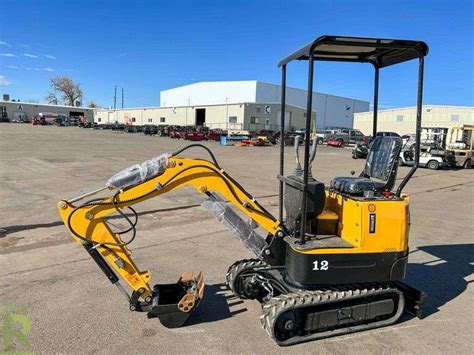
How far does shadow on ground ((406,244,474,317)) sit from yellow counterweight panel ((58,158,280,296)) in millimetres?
2707

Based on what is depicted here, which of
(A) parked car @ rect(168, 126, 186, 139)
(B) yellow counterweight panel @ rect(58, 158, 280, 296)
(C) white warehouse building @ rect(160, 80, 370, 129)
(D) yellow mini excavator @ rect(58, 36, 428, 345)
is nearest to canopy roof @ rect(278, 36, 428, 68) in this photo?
(D) yellow mini excavator @ rect(58, 36, 428, 345)

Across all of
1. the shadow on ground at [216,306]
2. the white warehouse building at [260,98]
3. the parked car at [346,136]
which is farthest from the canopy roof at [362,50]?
the white warehouse building at [260,98]

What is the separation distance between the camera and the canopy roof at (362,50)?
383 cm

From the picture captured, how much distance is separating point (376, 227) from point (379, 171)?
1.02 m

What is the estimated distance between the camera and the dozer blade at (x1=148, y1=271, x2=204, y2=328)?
12.9ft

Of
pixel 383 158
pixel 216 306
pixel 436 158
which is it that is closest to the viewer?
pixel 216 306

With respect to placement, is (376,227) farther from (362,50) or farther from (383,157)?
(362,50)

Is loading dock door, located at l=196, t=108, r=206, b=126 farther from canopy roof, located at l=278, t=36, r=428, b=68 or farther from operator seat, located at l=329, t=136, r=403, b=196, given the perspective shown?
operator seat, located at l=329, t=136, r=403, b=196

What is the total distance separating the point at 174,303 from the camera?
4094mm

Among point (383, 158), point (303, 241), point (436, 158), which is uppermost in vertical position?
point (383, 158)

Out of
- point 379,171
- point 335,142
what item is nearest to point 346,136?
point 335,142

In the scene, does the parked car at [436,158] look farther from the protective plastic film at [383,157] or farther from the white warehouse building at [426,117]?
the white warehouse building at [426,117]

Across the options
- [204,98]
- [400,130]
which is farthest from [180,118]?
[400,130]

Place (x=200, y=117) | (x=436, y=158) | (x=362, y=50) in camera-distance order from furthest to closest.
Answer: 1. (x=200, y=117)
2. (x=436, y=158)
3. (x=362, y=50)
